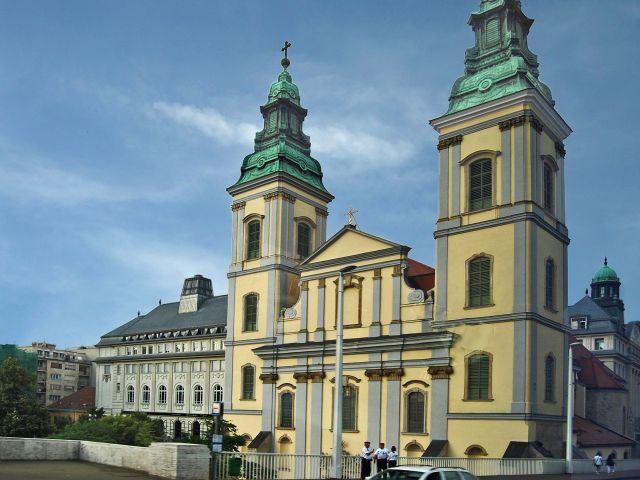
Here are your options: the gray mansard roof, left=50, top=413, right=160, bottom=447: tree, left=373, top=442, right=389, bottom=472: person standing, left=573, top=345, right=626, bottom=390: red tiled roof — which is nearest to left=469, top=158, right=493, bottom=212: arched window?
left=373, top=442, right=389, bottom=472: person standing

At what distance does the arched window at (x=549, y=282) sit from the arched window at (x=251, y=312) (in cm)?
2192

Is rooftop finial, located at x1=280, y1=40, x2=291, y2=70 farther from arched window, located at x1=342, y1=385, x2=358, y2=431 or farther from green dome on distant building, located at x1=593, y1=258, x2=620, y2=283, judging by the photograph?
green dome on distant building, located at x1=593, y1=258, x2=620, y2=283

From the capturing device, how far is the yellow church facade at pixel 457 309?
128 ft

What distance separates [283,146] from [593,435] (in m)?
30.6

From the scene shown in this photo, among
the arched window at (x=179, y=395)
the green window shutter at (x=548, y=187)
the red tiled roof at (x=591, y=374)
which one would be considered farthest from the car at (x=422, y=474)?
the arched window at (x=179, y=395)

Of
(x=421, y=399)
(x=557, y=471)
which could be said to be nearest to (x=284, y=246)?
(x=421, y=399)

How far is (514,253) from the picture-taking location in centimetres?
3950

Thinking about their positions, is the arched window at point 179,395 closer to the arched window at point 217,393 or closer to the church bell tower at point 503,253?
the arched window at point 217,393

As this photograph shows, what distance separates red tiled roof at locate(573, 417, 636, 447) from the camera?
165ft

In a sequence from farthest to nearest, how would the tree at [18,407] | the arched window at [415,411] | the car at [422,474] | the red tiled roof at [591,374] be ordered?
the tree at [18,407]
the red tiled roof at [591,374]
the arched window at [415,411]
the car at [422,474]

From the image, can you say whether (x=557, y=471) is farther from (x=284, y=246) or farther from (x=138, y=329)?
(x=138, y=329)

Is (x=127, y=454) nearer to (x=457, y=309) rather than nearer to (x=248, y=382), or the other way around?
(x=457, y=309)

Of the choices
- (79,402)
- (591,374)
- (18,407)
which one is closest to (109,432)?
(18,407)

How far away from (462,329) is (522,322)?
3827mm
